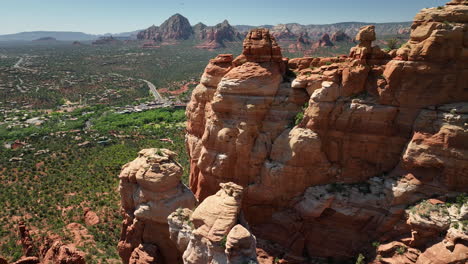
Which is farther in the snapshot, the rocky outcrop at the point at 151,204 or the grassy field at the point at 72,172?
the grassy field at the point at 72,172

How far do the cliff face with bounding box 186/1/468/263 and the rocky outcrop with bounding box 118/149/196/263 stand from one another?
552cm

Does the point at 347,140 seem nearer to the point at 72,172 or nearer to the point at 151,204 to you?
the point at 151,204

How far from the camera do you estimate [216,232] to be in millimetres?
20141

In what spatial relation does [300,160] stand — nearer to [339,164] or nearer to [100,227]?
[339,164]

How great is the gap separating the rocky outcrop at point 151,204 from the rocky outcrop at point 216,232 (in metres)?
2.27

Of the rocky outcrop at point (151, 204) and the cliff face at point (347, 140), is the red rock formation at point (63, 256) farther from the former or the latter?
A: the cliff face at point (347, 140)

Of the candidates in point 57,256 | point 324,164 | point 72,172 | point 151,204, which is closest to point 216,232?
point 151,204

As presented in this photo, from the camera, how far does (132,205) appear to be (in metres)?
26.9

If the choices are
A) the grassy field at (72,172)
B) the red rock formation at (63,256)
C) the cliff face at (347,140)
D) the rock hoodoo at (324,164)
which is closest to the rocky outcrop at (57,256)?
the red rock formation at (63,256)

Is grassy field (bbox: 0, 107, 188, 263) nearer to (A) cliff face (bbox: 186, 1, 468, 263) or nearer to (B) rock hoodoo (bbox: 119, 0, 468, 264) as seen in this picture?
(B) rock hoodoo (bbox: 119, 0, 468, 264)

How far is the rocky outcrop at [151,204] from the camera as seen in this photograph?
25078 mm

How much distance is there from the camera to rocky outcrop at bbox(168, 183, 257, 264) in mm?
18984

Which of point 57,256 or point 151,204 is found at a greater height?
point 151,204

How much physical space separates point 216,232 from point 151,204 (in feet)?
24.4
